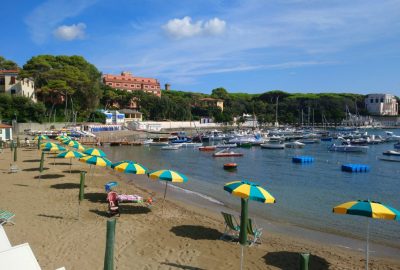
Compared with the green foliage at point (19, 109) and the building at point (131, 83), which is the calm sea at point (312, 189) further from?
the building at point (131, 83)

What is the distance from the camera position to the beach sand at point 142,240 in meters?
10.7

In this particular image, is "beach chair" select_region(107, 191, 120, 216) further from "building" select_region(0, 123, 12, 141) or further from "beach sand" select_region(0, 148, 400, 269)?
"building" select_region(0, 123, 12, 141)

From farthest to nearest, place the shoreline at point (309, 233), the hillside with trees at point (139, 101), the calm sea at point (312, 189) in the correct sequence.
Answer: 1. the hillside with trees at point (139, 101)
2. the calm sea at point (312, 189)
3. the shoreline at point (309, 233)

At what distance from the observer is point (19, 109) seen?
69500 millimetres

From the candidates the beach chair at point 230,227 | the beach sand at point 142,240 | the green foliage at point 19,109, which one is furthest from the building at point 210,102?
the beach chair at point 230,227

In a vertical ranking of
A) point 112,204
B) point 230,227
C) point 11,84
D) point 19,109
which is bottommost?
point 230,227

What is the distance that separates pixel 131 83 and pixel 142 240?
5746 inches

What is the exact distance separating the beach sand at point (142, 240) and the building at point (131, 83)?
438ft

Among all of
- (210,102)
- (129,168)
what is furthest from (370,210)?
(210,102)

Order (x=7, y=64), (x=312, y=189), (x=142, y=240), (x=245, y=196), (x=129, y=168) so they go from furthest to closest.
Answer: (x=7, y=64) → (x=312, y=189) → (x=129, y=168) → (x=142, y=240) → (x=245, y=196)

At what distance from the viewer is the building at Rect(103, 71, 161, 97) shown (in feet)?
490

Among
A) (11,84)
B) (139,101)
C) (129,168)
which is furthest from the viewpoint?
(139,101)

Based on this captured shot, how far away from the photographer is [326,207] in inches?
882

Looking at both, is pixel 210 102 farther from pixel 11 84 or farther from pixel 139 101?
pixel 11 84
